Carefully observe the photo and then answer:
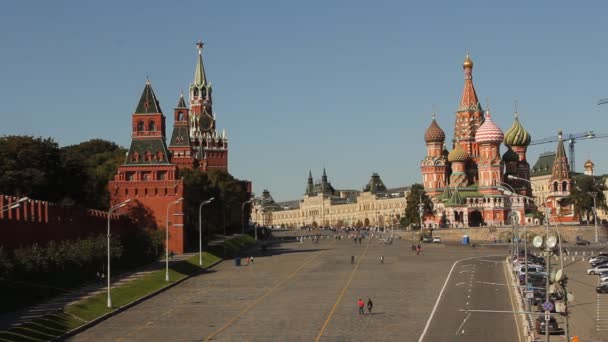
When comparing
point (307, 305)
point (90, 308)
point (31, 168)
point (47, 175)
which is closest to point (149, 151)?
point (47, 175)

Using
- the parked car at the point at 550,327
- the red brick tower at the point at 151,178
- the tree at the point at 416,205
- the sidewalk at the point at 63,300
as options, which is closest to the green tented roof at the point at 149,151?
the red brick tower at the point at 151,178

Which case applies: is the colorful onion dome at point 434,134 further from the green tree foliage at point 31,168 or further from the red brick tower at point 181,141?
the green tree foliage at point 31,168

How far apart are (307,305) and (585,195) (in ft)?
361

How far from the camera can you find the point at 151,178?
111m

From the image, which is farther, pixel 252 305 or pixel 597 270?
pixel 597 270

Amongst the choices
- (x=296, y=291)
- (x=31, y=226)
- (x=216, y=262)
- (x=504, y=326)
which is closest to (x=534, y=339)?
(x=504, y=326)

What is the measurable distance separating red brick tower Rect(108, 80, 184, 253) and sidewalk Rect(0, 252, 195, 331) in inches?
812

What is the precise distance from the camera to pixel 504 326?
52.2 meters

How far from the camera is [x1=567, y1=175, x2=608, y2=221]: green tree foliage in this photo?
536ft

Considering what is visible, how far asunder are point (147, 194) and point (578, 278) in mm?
48366

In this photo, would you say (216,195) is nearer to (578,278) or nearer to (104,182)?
(104,182)

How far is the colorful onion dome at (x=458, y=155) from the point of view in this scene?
621 ft

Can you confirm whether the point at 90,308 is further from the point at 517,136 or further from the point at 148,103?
the point at 517,136

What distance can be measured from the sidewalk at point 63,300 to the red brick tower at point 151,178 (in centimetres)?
2064
